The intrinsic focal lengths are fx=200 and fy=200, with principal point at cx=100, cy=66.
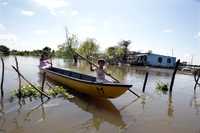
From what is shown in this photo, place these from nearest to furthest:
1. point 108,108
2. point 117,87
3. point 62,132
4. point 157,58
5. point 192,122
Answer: point 62,132, point 192,122, point 117,87, point 108,108, point 157,58

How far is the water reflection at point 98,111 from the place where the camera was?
21.5 feet

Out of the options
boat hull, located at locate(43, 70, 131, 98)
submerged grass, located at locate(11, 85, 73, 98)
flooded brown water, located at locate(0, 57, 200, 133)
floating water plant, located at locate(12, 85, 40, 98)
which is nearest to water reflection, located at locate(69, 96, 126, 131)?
flooded brown water, located at locate(0, 57, 200, 133)

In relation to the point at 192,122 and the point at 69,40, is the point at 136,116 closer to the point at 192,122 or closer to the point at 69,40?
the point at 192,122

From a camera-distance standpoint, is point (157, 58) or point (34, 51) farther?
point (34, 51)

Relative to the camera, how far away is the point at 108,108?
8430 mm

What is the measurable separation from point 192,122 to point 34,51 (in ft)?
317

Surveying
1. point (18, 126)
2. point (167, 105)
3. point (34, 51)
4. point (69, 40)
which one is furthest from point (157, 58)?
point (34, 51)

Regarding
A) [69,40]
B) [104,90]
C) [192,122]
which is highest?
[69,40]

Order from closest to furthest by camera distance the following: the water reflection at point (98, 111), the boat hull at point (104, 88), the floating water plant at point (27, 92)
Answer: the water reflection at point (98, 111) < the boat hull at point (104, 88) < the floating water plant at point (27, 92)

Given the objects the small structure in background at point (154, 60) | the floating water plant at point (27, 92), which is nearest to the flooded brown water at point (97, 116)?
the floating water plant at point (27, 92)

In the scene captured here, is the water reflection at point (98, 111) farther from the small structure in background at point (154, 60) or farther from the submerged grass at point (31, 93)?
the small structure in background at point (154, 60)

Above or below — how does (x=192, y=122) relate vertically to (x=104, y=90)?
below

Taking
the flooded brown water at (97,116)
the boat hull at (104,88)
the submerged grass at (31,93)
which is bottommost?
the flooded brown water at (97,116)

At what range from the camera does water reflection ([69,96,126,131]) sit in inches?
258
